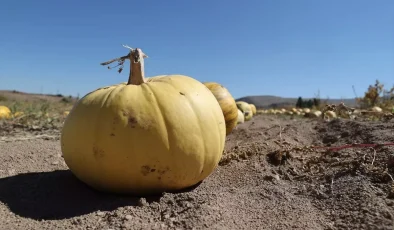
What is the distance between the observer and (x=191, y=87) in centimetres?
235

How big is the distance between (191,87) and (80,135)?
77 cm

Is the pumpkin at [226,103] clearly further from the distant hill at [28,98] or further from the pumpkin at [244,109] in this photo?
the distant hill at [28,98]

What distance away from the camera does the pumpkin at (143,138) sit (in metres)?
2.04

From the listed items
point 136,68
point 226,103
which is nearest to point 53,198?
point 136,68

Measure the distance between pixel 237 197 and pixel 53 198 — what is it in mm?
1145

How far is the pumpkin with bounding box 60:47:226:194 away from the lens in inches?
80.4

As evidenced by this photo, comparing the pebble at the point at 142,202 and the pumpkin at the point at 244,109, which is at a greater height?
the pumpkin at the point at 244,109

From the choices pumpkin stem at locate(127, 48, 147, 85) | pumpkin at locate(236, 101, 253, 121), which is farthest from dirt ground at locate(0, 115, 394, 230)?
pumpkin at locate(236, 101, 253, 121)

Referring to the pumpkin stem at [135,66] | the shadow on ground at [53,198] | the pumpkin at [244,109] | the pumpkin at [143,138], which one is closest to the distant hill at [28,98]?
the pumpkin at [244,109]

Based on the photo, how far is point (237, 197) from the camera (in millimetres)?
2188

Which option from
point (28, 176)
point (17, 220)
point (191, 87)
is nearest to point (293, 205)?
point (191, 87)

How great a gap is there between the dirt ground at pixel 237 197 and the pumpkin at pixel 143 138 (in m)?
0.12

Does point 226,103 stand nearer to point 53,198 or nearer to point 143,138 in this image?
point 143,138

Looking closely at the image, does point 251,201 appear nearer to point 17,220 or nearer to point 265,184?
point 265,184
